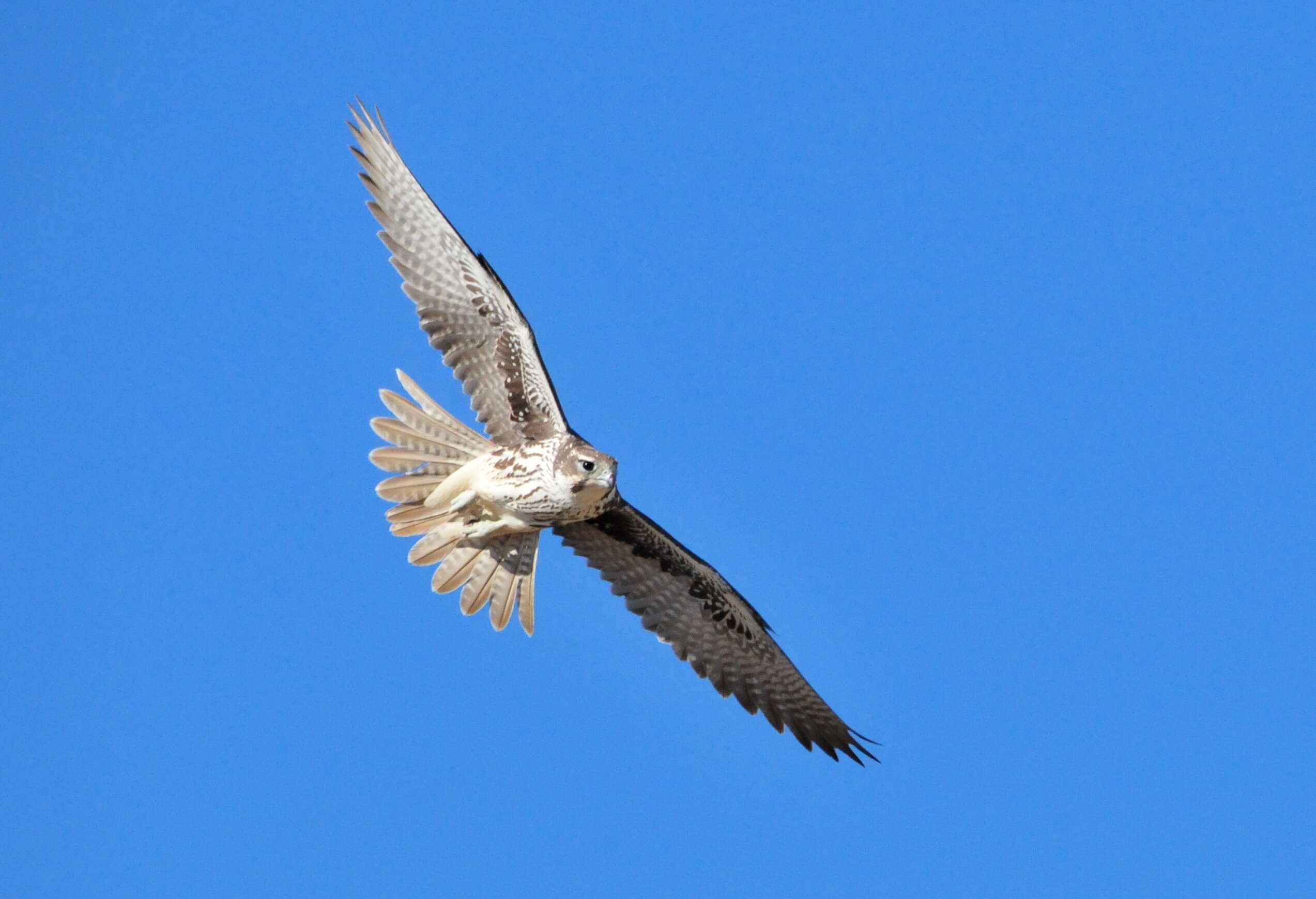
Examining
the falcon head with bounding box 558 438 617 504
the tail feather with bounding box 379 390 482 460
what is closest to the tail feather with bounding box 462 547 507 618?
the tail feather with bounding box 379 390 482 460

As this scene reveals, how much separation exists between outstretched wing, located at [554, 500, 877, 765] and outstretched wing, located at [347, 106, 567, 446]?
1160 mm

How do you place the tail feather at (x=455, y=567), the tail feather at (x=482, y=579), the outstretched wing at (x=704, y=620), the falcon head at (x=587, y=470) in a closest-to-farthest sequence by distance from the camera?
the falcon head at (x=587, y=470)
the tail feather at (x=455, y=567)
the tail feather at (x=482, y=579)
the outstretched wing at (x=704, y=620)

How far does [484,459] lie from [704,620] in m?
2.40

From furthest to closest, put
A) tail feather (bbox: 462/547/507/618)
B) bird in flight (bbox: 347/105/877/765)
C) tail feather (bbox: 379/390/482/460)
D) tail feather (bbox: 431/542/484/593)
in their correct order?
tail feather (bbox: 462/547/507/618) < tail feather (bbox: 431/542/484/593) < tail feather (bbox: 379/390/482/460) < bird in flight (bbox: 347/105/877/765)

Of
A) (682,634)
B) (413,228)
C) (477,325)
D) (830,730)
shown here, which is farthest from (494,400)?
(830,730)

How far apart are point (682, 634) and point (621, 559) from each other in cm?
82

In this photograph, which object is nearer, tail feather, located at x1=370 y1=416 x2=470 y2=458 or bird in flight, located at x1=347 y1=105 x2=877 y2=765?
bird in flight, located at x1=347 y1=105 x2=877 y2=765

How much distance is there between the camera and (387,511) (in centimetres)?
1266

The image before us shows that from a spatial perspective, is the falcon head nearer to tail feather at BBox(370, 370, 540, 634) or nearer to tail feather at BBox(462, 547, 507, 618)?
tail feather at BBox(370, 370, 540, 634)

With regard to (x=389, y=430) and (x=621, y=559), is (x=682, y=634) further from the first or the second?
(x=389, y=430)

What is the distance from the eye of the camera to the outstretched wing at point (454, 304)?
1236 cm

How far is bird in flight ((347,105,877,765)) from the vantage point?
1213 centimetres

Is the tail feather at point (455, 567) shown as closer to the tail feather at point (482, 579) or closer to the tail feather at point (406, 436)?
the tail feather at point (482, 579)

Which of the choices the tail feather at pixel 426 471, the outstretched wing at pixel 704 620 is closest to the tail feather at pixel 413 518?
the tail feather at pixel 426 471
